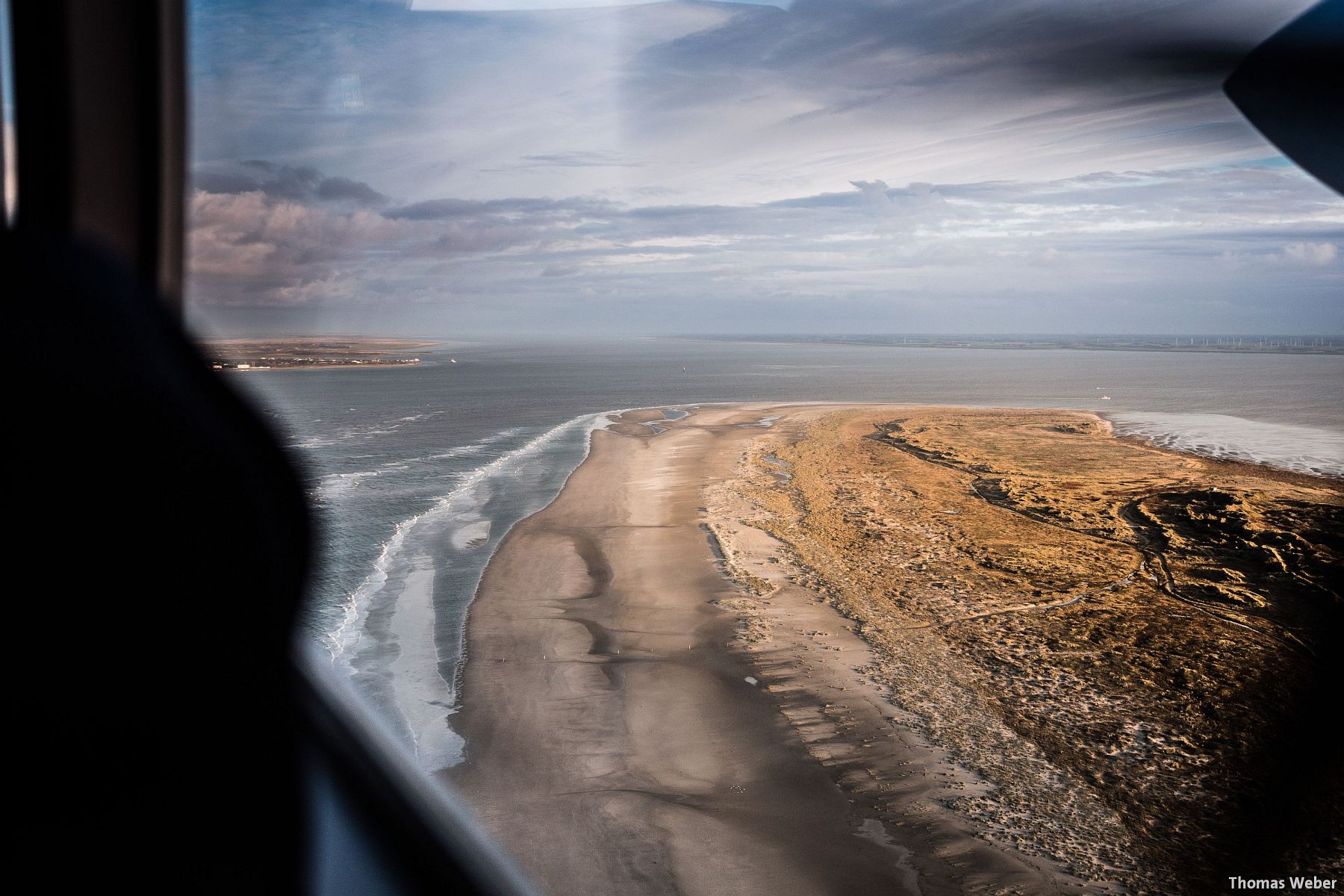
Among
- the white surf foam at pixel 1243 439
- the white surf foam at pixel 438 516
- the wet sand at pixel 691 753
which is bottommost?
the wet sand at pixel 691 753

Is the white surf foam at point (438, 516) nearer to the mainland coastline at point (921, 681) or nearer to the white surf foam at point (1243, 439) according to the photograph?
the mainland coastline at point (921, 681)

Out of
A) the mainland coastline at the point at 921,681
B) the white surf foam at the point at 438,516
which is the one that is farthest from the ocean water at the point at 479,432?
the mainland coastline at the point at 921,681

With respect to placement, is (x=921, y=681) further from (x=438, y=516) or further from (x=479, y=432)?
(x=479, y=432)

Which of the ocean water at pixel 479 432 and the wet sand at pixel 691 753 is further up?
the ocean water at pixel 479 432

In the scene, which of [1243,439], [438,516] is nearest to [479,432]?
[438,516]

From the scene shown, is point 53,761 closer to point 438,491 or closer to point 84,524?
point 84,524

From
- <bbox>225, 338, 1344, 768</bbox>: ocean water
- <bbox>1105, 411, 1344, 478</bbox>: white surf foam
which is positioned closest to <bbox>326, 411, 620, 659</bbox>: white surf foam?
<bbox>225, 338, 1344, 768</bbox>: ocean water

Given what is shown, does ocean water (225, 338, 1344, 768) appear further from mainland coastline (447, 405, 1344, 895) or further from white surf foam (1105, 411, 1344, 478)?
mainland coastline (447, 405, 1344, 895)
